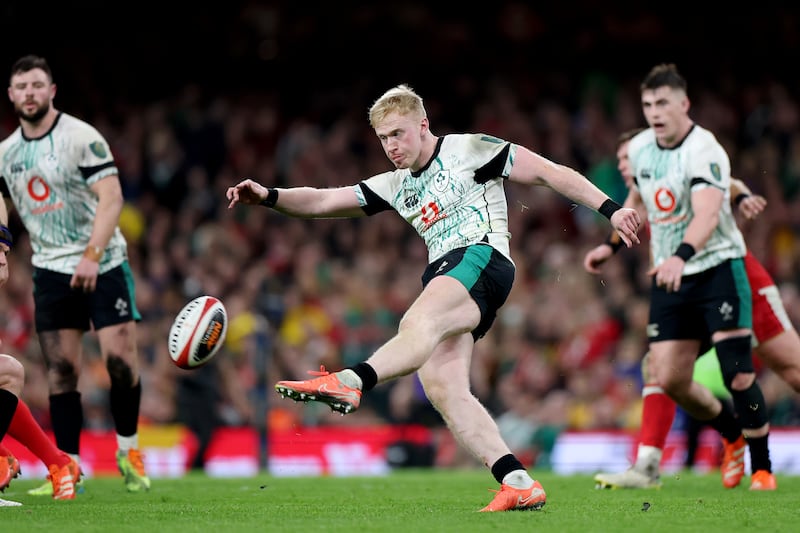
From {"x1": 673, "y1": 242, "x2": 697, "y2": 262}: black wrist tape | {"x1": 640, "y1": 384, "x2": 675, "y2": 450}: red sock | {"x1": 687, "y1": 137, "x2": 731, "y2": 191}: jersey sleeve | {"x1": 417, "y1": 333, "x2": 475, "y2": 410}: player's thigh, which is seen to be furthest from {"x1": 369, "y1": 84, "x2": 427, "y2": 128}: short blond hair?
{"x1": 640, "y1": 384, "x2": 675, "y2": 450}: red sock

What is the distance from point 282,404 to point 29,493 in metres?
6.70

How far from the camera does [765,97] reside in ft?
61.0

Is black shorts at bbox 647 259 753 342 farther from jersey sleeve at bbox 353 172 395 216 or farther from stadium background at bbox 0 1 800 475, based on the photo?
stadium background at bbox 0 1 800 475

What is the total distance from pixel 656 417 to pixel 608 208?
2947 mm

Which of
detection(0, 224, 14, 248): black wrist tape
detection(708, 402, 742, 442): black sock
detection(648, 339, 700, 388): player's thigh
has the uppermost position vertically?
detection(0, 224, 14, 248): black wrist tape

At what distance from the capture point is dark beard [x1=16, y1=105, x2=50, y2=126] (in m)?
8.38

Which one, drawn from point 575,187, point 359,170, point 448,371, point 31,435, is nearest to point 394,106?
point 575,187

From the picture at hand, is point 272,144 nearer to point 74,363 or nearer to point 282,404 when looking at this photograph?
point 282,404

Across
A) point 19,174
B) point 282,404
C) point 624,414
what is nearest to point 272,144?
point 282,404

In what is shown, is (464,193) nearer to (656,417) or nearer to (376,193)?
(376,193)

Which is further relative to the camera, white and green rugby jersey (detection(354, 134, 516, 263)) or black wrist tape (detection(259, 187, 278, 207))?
black wrist tape (detection(259, 187, 278, 207))

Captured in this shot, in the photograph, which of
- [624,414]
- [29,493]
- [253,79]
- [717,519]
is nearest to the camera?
[717,519]

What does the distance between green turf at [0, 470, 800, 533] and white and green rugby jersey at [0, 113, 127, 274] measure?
5.42 feet

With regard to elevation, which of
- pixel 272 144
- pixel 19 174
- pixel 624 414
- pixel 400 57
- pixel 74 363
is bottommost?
pixel 624 414
